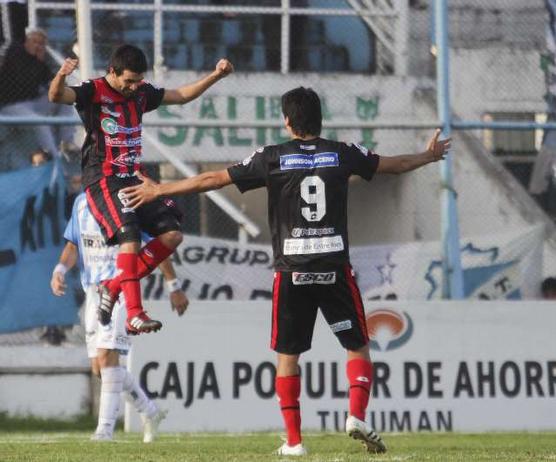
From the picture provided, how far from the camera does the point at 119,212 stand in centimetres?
949

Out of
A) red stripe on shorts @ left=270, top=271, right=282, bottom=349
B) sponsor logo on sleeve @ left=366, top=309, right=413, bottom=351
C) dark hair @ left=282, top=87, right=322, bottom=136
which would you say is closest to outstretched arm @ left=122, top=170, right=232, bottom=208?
dark hair @ left=282, top=87, right=322, bottom=136

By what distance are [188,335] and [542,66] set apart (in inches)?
190

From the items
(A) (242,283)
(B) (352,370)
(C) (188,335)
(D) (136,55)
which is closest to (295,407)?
(B) (352,370)

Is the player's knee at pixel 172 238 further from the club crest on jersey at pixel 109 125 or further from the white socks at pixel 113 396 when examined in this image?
the white socks at pixel 113 396

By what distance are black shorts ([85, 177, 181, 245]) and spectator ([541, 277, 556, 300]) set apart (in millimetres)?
4939

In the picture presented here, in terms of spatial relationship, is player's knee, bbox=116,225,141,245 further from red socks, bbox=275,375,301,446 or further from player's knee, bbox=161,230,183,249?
red socks, bbox=275,375,301,446

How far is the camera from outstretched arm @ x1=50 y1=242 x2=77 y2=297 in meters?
11.2

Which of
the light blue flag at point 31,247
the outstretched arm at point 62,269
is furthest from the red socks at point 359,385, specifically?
the light blue flag at point 31,247

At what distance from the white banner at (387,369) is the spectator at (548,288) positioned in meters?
0.66

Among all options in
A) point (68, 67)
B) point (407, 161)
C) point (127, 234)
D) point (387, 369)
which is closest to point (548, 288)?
point (387, 369)

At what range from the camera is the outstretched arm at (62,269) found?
1125 centimetres

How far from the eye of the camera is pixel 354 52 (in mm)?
15914

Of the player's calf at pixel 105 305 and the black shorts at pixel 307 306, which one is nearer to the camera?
the black shorts at pixel 307 306

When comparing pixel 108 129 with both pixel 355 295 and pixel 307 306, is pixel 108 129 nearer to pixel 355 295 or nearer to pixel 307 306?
pixel 307 306
